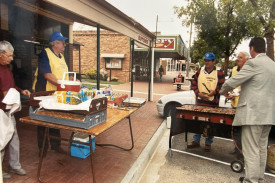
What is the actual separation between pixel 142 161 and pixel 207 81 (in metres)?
2.17

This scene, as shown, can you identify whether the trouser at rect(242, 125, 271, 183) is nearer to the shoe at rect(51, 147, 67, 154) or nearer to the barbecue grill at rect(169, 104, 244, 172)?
the barbecue grill at rect(169, 104, 244, 172)

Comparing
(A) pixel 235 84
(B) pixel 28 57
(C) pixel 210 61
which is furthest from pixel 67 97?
(B) pixel 28 57

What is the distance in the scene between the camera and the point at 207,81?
4.77 metres

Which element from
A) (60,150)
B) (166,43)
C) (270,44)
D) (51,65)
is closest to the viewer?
(51,65)

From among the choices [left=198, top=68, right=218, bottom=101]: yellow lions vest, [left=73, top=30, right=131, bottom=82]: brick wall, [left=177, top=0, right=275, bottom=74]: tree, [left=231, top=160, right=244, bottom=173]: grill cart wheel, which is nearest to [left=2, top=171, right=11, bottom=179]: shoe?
[left=231, top=160, right=244, bottom=173]: grill cart wheel

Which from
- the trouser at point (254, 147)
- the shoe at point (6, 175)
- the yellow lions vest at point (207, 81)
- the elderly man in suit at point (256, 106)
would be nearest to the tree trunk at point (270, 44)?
the yellow lions vest at point (207, 81)

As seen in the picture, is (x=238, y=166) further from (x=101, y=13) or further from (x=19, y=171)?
(x=101, y=13)

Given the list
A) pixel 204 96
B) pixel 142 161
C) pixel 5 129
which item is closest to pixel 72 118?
pixel 5 129

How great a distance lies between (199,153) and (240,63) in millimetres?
2078

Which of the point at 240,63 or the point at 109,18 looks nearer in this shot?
the point at 240,63

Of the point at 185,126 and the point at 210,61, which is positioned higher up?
the point at 210,61

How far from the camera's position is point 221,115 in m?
4.07

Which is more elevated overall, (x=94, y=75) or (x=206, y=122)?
(x=94, y=75)

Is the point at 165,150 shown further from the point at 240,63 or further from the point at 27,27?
the point at 27,27
